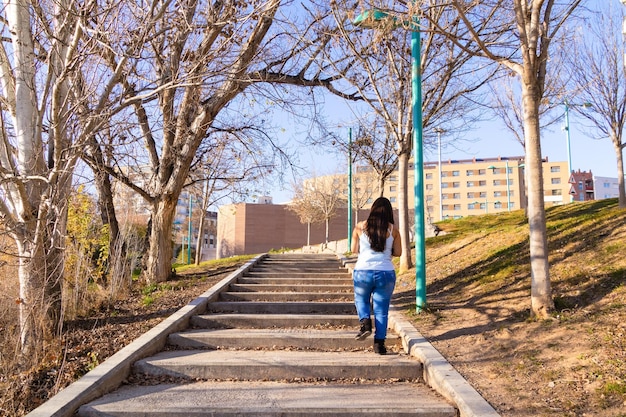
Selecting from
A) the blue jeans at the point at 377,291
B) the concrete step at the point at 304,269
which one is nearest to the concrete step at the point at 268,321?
the blue jeans at the point at 377,291

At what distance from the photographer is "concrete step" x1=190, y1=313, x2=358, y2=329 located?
274 inches

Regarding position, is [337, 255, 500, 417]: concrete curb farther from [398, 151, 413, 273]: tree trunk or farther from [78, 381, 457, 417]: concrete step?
[398, 151, 413, 273]: tree trunk

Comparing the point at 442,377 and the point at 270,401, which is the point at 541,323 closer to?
the point at 442,377

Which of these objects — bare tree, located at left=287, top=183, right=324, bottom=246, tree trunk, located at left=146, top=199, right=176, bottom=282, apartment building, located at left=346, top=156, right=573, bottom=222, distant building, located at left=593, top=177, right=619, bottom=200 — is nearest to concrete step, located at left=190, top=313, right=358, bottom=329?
tree trunk, located at left=146, top=199, right=176, bottom=282

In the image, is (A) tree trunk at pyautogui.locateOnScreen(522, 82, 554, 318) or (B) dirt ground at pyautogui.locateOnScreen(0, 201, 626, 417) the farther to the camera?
(A) tree trunk at pyautogui.locateOnScreen(522, 82, 554, 318)

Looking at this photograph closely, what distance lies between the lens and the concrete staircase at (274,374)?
4105 millimetres

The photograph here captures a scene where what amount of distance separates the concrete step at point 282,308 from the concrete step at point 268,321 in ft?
2.26

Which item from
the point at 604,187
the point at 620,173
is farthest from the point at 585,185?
the point at 620,173

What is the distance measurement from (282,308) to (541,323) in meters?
3.91

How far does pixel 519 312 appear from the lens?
235 inches

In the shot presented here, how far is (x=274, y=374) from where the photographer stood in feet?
16.7

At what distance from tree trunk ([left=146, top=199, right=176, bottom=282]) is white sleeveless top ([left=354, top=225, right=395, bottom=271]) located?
21.2 feet

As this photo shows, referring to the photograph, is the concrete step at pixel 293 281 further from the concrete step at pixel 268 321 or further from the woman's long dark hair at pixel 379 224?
the woman's long dark hair at pixel 379 224

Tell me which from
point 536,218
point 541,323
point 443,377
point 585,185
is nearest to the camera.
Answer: point 443,377
